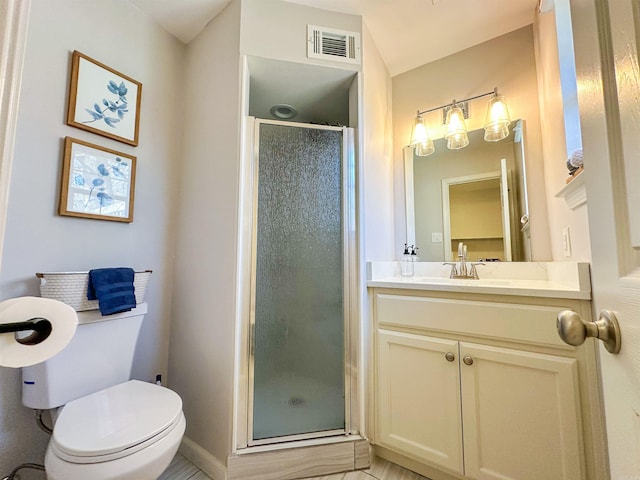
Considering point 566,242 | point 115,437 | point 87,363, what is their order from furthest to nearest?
point 566,242 → point 87,363 → point 115,437

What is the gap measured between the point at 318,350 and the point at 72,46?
196 cm

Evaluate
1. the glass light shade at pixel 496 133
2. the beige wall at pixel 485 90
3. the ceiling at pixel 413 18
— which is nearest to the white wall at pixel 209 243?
the ceiling at pixel 413 18

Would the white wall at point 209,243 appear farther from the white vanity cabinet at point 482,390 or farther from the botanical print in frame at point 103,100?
the white vanity cabinet at point 482,390

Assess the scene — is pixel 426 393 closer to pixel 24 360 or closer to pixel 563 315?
pixel 563 315

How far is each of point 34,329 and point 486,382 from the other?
1.42 metres

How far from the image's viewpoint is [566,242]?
1.33 metres

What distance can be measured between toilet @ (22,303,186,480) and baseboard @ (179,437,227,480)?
43cm

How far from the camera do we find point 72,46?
1365mm

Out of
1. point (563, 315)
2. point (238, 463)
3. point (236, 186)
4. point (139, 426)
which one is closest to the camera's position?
point (563, 315)

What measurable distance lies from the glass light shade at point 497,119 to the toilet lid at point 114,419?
7.24ft

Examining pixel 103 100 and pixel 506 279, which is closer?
pixel 103 100

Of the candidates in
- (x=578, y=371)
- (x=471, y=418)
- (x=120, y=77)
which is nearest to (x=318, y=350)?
(x=471, y=418)

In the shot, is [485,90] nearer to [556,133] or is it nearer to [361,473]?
[556,133]

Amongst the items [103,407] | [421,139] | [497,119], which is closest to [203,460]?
[103,407]
